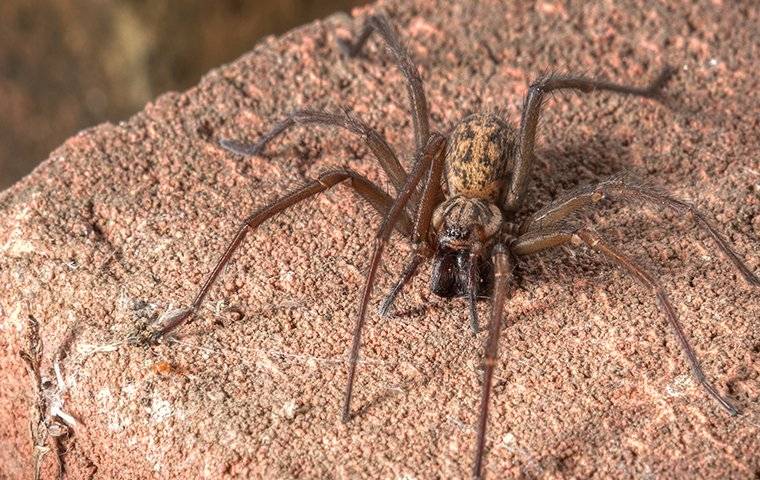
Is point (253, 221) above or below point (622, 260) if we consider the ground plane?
above

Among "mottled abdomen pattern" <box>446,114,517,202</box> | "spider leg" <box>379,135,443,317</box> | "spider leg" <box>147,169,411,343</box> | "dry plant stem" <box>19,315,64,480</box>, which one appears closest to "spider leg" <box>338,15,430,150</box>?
"mottled abdomen pattern" <box>446,114,517,202</box>

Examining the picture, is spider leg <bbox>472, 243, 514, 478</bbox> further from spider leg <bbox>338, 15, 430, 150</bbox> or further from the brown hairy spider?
spider leg <bbox>338, 15, 430, 150</bbox>

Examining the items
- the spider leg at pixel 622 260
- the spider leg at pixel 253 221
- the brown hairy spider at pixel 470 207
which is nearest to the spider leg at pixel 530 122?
the brown hairy spider at pixel 470 207

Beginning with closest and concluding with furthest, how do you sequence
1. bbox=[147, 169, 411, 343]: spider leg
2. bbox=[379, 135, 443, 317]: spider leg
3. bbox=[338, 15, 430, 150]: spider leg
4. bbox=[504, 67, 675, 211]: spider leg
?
bbox=[147, 169, 411, 343]: spider leg
bbox=[379, 135, 443, 317]: spider leg
bbox=[504, 67, 675, 211]: spider leg
bbox=[338, 15, 430, 150]: spider leg

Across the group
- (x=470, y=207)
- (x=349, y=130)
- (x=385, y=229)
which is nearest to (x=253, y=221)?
(x=385, y=229)

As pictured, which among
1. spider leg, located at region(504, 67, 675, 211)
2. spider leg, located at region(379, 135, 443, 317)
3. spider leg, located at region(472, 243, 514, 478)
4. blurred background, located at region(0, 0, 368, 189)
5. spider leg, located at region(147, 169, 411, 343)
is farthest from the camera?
blurred background, located at region(0, 0, 368, 189)

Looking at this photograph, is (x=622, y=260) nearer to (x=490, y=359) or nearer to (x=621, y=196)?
(x=621, y=196)

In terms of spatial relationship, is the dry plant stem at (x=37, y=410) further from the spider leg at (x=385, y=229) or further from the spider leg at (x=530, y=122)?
the spider leg at (x=530, y=122)
